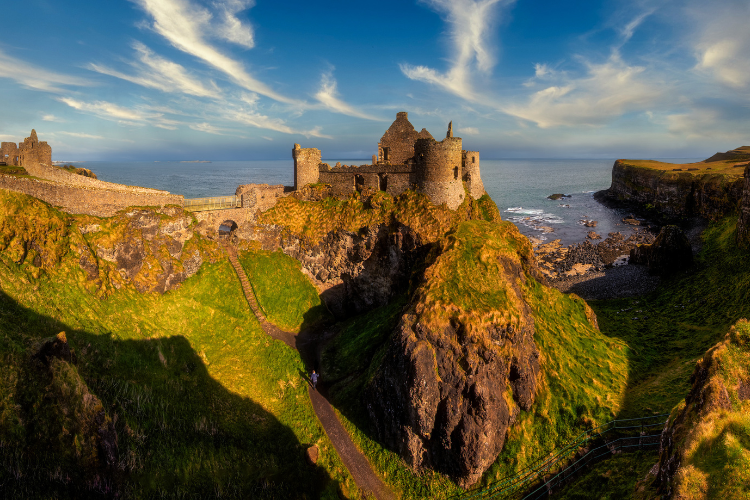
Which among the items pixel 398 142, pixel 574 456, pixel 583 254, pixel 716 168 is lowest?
pixel 574 456

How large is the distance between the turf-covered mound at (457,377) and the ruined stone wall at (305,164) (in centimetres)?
2137

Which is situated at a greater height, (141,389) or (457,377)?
(457,377)

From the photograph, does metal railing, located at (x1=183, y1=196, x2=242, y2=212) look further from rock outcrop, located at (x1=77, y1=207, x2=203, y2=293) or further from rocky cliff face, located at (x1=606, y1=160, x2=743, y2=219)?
rocky cliff face, located at (x1=606, y1=160, x2=743, y2=219)

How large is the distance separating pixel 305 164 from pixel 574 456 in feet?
111

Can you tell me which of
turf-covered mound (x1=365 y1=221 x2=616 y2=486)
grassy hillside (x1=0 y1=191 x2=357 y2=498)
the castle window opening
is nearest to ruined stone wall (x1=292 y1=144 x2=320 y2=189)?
the castle window opening

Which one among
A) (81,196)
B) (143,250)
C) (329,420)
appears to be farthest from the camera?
(143,250)

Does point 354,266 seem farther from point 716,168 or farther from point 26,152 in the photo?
point 716,168

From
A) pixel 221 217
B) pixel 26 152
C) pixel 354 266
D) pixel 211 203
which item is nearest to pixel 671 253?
pixel 354 266

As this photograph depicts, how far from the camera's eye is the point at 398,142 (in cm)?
3859

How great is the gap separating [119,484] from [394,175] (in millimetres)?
30419

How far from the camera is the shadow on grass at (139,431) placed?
12227mm

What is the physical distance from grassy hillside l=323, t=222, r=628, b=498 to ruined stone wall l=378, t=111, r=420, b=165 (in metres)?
12.5

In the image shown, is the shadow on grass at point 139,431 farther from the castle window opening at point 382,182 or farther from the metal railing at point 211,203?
the castle window opening at point 382,182

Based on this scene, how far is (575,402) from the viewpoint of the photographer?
2141 cm
